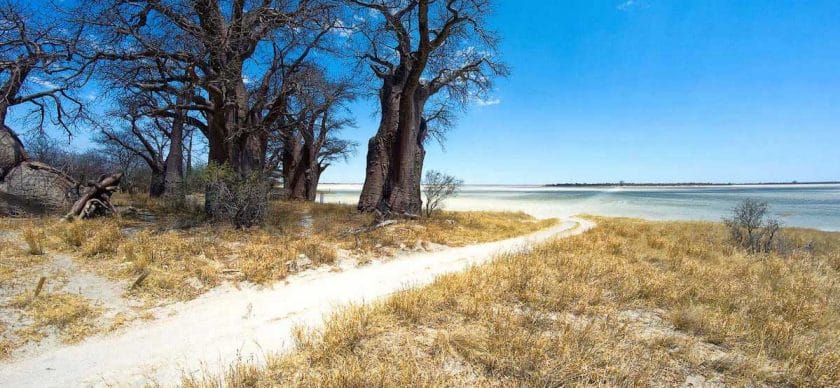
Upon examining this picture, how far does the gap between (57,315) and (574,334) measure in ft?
18.1

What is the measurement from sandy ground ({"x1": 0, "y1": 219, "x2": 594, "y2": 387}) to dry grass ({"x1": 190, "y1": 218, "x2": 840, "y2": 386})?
1.64 feet

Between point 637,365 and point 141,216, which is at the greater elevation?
point 141,216

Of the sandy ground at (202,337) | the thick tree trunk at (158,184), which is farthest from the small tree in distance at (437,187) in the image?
the thick tree trunk at (158,184)

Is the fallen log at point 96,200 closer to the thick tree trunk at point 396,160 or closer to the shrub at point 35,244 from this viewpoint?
the shrub at point 35,244

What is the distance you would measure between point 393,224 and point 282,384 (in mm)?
7844

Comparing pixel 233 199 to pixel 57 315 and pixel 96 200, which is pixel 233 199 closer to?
pixel 96 200

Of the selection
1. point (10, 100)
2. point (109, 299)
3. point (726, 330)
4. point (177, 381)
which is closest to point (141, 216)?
point (10, 100)

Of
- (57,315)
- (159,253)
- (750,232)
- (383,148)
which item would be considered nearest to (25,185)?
(159,253)

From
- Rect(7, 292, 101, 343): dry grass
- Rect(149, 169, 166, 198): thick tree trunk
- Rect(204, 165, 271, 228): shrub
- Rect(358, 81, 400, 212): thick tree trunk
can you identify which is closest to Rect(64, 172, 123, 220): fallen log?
Rect(204, 165, 271, 228): shrub

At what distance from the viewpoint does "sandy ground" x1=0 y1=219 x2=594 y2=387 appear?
2.96m

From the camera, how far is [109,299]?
14.4ft

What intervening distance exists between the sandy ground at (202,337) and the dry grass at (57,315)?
308mm

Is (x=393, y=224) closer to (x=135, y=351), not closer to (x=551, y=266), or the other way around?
(x=551, y=266)

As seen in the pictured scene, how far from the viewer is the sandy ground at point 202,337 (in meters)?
2.96
